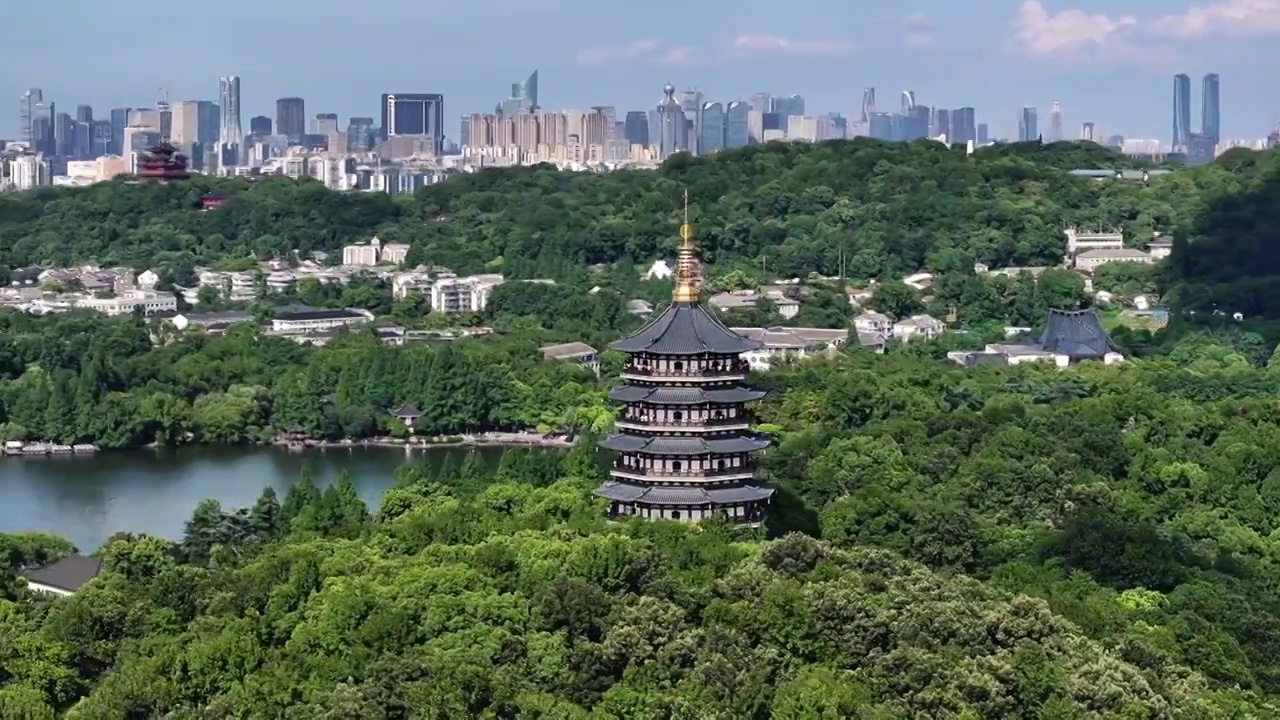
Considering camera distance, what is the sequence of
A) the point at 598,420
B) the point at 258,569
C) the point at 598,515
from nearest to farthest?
the point at 258,569 → the point at 598,515 → the point at 598,420

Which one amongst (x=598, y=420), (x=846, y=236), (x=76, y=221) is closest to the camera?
(x=598, y=420)

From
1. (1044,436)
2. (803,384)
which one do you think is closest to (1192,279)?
(803,384)

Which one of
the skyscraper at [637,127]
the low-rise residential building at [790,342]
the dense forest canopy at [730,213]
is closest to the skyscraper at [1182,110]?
the skyscraper at [637,127]

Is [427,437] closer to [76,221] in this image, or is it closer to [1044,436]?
[1044,436]

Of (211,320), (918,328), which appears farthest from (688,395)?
(211,320)

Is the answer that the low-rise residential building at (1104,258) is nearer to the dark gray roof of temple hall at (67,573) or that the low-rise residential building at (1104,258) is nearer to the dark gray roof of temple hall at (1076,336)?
the dark gray roof of temple hall at (1076,336)

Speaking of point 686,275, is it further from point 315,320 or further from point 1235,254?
A: point 1235,254

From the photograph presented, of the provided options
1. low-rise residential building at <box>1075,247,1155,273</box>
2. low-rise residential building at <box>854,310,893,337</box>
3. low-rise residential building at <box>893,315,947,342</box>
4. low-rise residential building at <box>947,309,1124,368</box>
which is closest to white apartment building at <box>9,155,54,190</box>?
low-rise residential building at <box>1075,247,1155,273</box>
